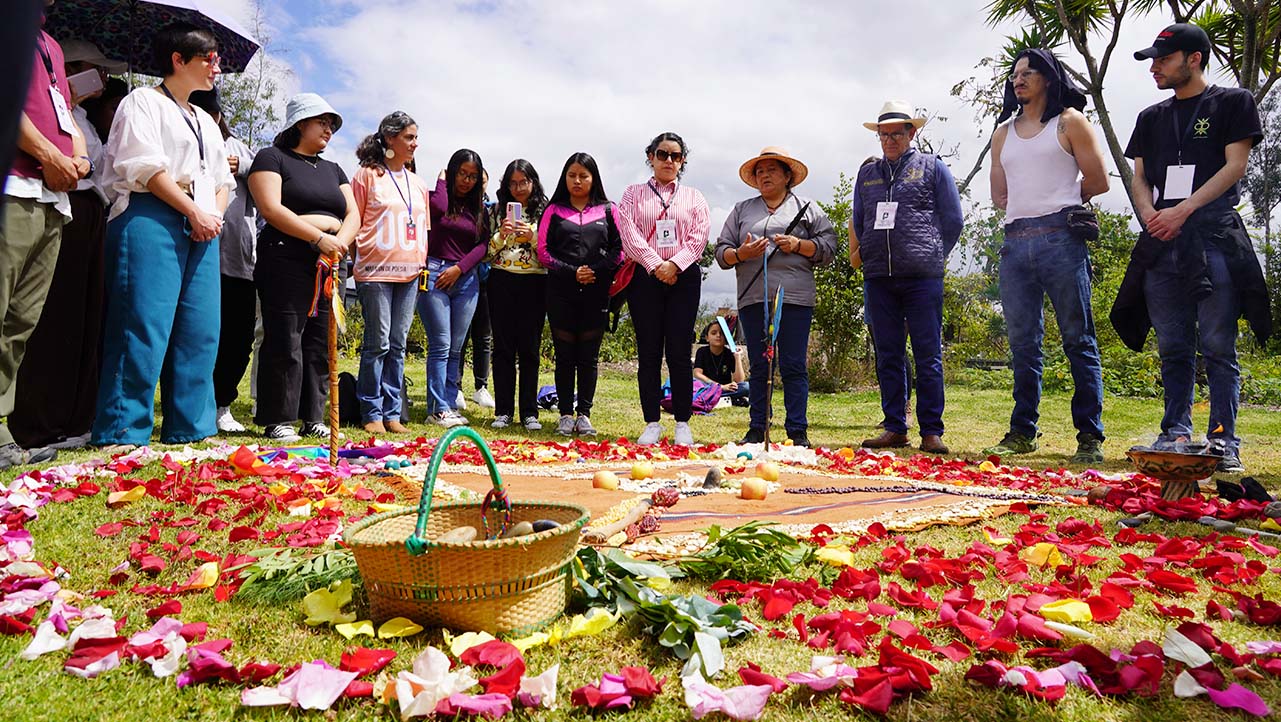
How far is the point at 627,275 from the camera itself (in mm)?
6152

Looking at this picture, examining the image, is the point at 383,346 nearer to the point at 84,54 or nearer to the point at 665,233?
the point at 665,233

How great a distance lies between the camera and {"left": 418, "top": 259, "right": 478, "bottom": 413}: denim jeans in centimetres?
634

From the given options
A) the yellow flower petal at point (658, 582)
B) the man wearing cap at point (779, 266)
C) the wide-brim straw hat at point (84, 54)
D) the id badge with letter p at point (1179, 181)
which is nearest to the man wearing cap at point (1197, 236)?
the id badge with letter p at point (1179, 181)

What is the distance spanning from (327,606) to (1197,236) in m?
5.07

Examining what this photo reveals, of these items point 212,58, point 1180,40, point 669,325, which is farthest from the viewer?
point 669,325

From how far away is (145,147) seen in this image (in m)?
4.32

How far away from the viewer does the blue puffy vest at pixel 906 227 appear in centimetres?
570

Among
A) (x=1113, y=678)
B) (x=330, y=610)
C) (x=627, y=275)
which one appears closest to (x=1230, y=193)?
(x=627, y=275)

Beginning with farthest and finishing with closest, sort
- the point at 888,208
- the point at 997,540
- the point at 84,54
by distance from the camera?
the point at 888,208
the point at 84,54
the point at 997,540

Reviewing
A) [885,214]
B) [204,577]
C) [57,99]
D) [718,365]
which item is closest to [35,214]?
[57,99]

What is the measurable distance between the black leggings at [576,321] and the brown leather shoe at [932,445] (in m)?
2.41

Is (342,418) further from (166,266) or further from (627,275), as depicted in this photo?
(627,275)

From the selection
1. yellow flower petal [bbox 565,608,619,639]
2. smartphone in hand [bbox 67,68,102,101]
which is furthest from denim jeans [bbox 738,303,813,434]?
smartphone in hand [bbox 67,68,102,101]

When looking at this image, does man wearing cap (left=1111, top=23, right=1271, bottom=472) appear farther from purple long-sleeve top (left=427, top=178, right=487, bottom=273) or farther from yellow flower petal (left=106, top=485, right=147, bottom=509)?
yellow flower petal (left=106, top=485, right=147, bottom=509)
